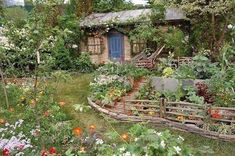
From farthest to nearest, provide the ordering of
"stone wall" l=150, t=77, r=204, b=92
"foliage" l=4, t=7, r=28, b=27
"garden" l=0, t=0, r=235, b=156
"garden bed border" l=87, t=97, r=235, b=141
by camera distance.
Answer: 1. "stone wall" l=150, t=77, r=204, b=92
2. "garden bed border" l=87, t=97, r=235, b=141
3. "foliage" l=4, t=7, r=28, b=27
4. "garden" l=0, t=0, r=235, b=156

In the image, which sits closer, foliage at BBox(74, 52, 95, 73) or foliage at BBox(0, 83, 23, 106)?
foliage at BBox(0, 83, 23, 106)

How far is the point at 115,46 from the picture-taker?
21.6m

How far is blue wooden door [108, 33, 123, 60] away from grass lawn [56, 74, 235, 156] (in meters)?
3.09

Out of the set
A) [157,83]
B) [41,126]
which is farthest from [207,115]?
[41,126]

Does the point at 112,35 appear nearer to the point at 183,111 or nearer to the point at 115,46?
the point at 115,46

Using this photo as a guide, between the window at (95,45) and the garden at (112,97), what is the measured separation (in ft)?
2.83

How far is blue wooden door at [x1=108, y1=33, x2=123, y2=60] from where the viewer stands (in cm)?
2136

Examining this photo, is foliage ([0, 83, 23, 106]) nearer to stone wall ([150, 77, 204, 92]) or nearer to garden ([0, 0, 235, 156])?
garden ([0, 0, 235, 156])

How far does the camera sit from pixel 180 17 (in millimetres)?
18672

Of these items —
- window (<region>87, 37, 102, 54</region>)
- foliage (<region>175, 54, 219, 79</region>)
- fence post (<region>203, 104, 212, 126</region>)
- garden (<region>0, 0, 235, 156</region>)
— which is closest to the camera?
garden (<region>0, 0, 235, 156</region>)

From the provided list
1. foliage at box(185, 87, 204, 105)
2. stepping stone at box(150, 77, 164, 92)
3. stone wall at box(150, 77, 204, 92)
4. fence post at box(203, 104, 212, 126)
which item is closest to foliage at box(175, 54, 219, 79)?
stone wall at box(150, 77, 204, 92)

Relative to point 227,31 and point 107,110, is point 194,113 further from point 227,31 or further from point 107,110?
point 227,31

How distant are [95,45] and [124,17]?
8.51ft

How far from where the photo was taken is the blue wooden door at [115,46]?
841 inches
